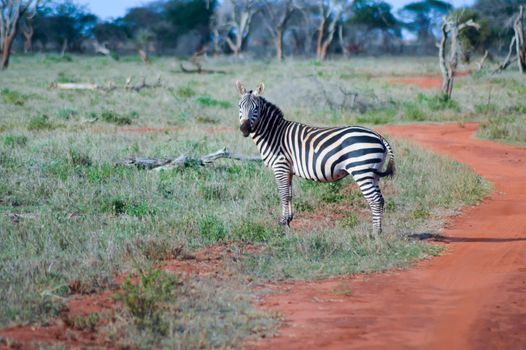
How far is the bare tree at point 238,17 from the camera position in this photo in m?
53.0

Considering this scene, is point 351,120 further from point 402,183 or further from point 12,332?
point 12,332

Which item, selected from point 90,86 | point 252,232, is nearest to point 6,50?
point 90,86

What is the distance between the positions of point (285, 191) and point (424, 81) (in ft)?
78.4

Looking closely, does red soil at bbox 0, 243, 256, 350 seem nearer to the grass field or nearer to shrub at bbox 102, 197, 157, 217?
the grass field

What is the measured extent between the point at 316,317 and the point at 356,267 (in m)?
1.53

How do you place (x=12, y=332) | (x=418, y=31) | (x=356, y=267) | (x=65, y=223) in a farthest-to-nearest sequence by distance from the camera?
1. (x=418, y=31)
2. (x=65, y=223)
3. (x=356, y=267)
4. (x=12, y=332)

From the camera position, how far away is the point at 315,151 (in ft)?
29.0

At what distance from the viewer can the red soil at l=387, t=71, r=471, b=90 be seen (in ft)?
97.3

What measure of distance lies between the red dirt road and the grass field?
0.27 metres

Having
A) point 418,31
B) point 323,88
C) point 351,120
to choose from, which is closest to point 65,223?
point 351,120

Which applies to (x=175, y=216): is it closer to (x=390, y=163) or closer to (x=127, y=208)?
(x=127, y=208)

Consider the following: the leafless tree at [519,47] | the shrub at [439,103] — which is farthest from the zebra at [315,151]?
the leafless tree at [519,47]

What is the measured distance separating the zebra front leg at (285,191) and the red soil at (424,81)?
66.4 ft

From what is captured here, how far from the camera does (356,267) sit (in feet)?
24.6
